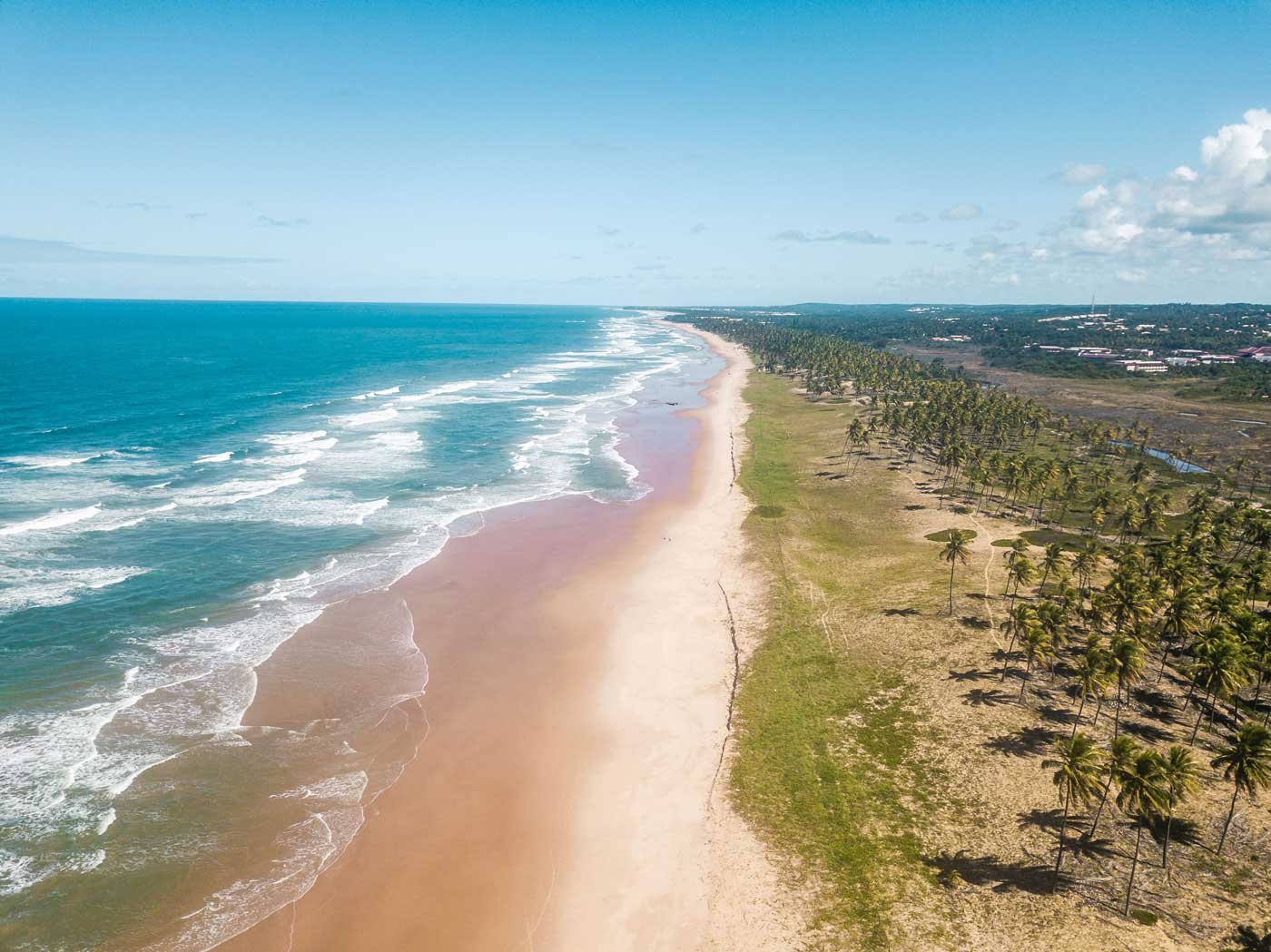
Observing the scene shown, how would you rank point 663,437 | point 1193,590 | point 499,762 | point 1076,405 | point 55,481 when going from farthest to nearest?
1. point 1076,405
2. point 663,437
3. point 55,481
4. point 1193,590
5. point 499,762

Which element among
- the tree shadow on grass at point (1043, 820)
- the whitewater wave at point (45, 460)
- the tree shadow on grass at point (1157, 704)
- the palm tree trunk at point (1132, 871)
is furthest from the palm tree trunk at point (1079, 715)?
the whitewater wave at point (45, 460)

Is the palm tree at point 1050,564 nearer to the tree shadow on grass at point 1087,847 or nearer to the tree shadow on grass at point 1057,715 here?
the tree shadow on grass at point 1057,715

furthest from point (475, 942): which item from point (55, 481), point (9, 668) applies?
point (55, 481)

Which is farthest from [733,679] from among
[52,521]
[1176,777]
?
[52,521]

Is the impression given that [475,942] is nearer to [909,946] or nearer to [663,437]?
[909,946]

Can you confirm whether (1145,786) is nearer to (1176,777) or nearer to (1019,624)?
(1176,777)

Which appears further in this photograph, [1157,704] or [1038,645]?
[1157,704]

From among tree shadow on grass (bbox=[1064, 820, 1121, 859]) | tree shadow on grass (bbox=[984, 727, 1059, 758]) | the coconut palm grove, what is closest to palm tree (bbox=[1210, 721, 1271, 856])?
the coconut palm grove
